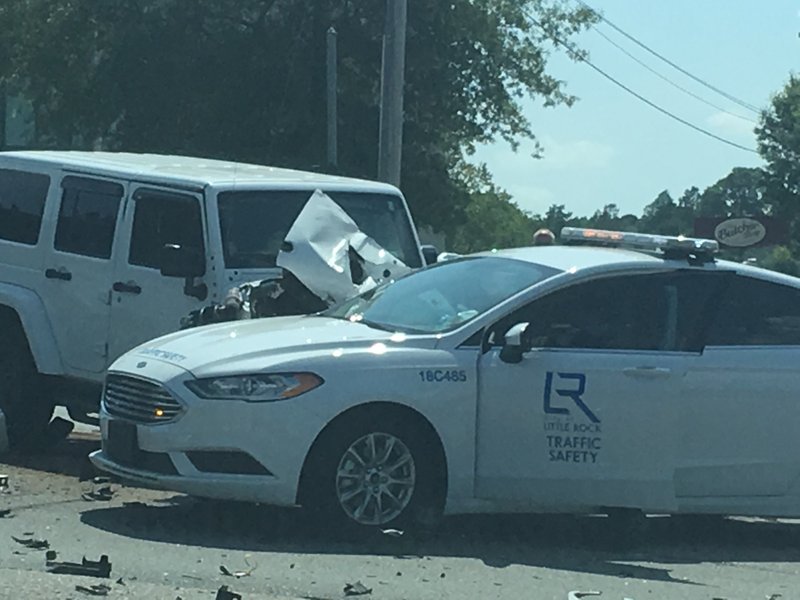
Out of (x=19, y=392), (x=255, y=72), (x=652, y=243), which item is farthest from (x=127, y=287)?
(x=255, y=72)

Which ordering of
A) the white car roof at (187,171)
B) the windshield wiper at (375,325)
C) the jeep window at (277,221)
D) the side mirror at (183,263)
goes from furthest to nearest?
the white car roof at (187,171) < the jeep window at (277,221) < the side mirror at (183,263) < the windshield wiper at (375,325)

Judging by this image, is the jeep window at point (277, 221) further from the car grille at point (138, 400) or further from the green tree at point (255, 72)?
the green tree at point (255, 72)

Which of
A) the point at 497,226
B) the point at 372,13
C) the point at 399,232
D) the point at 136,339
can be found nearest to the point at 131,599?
the point at 136,339

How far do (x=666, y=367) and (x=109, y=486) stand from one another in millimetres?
3347

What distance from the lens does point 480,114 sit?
36594mm

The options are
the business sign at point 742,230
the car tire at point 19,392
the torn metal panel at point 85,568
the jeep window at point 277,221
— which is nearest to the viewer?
the torn metal panel at point 85,568

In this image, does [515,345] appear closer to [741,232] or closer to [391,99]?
[391,99]

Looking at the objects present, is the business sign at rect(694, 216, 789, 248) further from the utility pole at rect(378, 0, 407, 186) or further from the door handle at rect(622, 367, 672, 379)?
the door handle at rect(622, 367, 672, 379)

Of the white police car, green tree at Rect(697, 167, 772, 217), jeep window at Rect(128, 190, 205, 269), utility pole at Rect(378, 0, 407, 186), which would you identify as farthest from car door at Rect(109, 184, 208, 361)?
green tree at Rect(697, 167, 772, 217)

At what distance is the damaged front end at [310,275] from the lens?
33.7 feet

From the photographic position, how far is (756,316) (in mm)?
9203

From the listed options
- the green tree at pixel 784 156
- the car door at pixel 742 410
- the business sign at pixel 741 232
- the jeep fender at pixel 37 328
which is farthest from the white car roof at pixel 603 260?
the green tree at pixel 784 156

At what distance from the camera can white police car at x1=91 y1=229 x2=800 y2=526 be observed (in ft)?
27.0

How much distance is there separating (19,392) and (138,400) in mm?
2922
